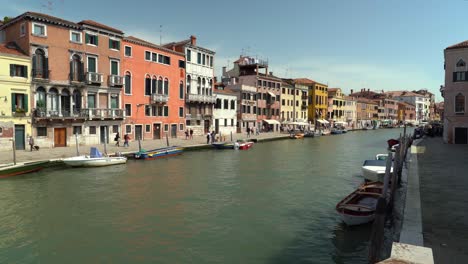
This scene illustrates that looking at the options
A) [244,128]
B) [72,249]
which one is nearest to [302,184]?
[72,249]

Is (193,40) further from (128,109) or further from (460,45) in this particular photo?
(460,45)

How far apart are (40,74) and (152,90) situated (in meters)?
11.4

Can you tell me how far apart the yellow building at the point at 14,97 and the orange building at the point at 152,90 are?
8.73 meters

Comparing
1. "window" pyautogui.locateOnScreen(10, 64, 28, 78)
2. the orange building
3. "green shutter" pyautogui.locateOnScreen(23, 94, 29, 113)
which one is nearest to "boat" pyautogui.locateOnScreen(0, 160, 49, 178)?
"green shutter" pyautogui.locateOnScreen(23, 94, 29, 113)

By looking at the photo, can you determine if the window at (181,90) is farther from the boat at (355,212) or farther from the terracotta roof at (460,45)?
the boat at (355,212)

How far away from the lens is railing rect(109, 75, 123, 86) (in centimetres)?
3038

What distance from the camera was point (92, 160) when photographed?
819 inches

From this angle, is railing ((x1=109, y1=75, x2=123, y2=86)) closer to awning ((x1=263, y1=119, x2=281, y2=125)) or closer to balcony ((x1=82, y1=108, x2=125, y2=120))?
balcony ((x1=82, y1=108, x2=125, y2=120))

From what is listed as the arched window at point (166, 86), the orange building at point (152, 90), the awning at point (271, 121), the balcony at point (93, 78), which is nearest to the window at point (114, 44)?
the orange building at point (152, 90)

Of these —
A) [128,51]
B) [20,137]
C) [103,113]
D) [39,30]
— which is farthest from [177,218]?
→ [128,51]

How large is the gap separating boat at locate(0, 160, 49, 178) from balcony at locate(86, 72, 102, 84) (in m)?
11.0

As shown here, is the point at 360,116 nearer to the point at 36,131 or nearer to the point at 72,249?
the point at 36,131

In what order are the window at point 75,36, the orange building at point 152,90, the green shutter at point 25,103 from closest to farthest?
the green shutter at point 25,103 < the window at point 75,36 < the orange building at point 152,90

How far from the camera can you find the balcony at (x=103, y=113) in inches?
1117
